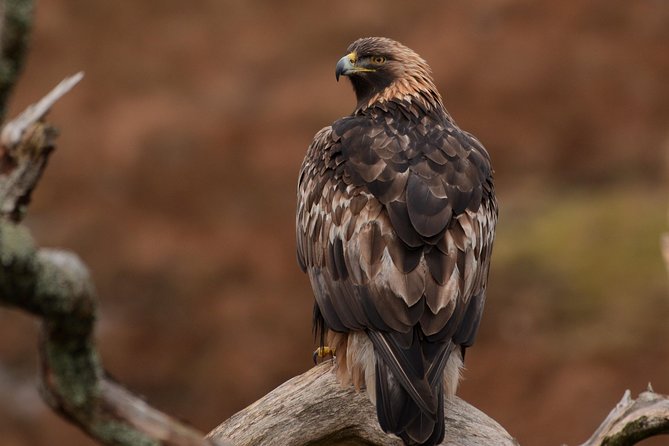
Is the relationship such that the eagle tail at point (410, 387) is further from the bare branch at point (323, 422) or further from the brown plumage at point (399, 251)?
the bare branch at point (323, 422)

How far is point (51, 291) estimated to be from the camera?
10.8 feet

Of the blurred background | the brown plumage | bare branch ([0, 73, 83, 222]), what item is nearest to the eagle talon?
the brown plumage

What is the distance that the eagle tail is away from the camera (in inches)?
207

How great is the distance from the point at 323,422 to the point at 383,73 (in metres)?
2.57

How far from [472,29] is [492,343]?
468 cm

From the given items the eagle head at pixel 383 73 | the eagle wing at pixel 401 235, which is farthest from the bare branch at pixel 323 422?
the eagle head at pixel 383 73

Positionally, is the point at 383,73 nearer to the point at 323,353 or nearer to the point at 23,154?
the point at 323,353

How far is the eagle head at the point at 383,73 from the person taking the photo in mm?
7309

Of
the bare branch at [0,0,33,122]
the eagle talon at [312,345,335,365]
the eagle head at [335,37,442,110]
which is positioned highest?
the eagle head at [335,37,442,110]

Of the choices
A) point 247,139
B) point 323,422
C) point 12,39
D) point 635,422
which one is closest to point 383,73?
point 323,422

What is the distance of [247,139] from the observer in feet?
55.7

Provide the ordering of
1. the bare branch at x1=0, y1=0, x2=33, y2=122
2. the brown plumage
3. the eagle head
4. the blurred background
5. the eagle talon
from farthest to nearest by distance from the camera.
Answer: the blurred background → the eagle head → the eagle talon → the brown plumage → the bare branch at x1=0, y1=0, x2=33, y2=122

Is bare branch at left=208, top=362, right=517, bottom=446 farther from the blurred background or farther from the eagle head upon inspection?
Answer: the blurred background

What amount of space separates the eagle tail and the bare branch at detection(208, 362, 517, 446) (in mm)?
423
